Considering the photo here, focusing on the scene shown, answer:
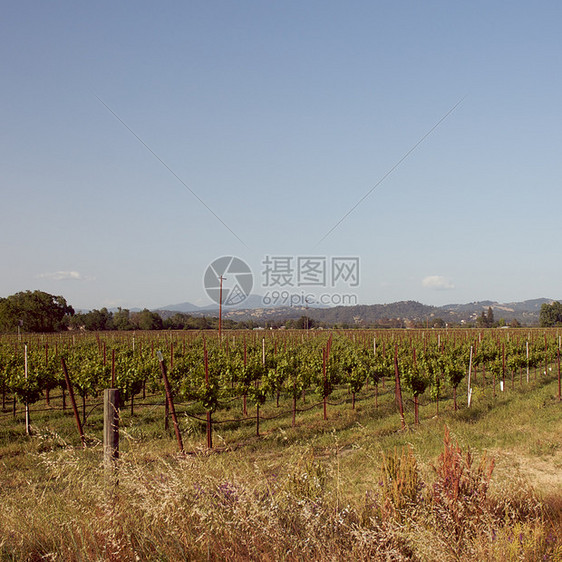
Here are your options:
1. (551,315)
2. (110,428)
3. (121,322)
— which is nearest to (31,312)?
(121,322)

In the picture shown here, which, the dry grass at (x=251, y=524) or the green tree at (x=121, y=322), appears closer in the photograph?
the dry grass at (x=251, y=524)

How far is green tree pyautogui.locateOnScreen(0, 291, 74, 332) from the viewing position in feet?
223

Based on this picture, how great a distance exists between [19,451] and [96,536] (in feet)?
26.2

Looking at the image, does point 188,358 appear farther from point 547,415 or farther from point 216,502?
point 216,502

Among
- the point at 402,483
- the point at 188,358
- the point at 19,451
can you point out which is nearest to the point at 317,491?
the point at 402,483

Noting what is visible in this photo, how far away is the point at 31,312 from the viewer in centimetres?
7081

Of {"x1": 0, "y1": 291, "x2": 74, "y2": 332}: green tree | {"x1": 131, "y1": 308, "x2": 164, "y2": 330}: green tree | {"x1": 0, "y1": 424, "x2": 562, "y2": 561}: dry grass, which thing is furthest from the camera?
{"x1": 131, "y1": 308, "x2": 164, "y2": 330}: green tree

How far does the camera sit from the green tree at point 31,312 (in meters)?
68.1

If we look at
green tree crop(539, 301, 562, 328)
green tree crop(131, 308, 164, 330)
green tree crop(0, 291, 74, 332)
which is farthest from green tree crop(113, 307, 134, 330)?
green tree crop(539, 301, 562, 328)

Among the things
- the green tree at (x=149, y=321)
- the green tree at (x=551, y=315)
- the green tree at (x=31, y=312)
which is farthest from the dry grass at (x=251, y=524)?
the green tree at (x=551, y=315)

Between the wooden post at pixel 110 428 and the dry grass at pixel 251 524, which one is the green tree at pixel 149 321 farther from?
the dry grass at pixel 251 524

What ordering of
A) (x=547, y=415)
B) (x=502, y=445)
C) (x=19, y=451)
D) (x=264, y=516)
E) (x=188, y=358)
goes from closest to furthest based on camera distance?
1. (x=264, y=516)
2. (x=502, y=445)
3. (x=19, y=451)
4. (x=547, y=415)
5. (x=188, y=358)

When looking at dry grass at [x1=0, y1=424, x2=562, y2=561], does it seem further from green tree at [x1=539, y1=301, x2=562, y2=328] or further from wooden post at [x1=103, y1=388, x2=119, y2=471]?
green tree at [x1=539, y1=301, x2=562, y2=328]

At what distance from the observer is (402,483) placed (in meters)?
3.31
